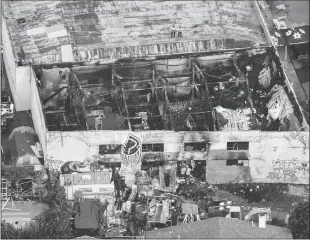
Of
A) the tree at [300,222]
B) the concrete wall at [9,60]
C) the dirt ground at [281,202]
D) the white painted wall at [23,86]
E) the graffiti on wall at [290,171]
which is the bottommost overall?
the tree at [300,222]

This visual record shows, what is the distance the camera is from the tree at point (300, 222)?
59.4 m

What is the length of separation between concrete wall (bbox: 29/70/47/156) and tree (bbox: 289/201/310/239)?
58.7 feet

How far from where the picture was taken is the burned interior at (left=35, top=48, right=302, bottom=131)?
208 ft

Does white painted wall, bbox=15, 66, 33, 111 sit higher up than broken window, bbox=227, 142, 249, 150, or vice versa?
white painted wall, bbox=15, 66, 33, 111

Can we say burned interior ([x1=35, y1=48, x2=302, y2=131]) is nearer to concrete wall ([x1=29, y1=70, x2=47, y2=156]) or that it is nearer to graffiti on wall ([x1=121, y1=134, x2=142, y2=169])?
concrete wall ([x1=29, y1=70, x2=47, y2=156])

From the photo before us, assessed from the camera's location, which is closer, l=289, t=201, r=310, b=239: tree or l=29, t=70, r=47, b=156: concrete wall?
l=289, t=201, r=310, b=239: tree

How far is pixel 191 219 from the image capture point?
61.0m

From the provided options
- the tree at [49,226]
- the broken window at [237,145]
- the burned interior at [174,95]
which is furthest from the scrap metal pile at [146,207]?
the burned interior at [174,95]

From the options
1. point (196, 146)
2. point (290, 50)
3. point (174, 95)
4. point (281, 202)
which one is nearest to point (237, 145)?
point (196, 146)

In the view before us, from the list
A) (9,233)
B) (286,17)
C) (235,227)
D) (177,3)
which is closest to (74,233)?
(9,233)

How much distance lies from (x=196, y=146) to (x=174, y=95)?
20.9 feet

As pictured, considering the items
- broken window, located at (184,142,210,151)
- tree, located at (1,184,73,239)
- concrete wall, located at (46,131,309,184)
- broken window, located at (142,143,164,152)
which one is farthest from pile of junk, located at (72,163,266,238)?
broken window, located at (184,142,210,151)

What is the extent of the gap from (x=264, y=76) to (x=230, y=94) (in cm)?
316

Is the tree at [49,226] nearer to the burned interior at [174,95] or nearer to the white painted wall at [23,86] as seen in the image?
the burned interior at [174,95]
